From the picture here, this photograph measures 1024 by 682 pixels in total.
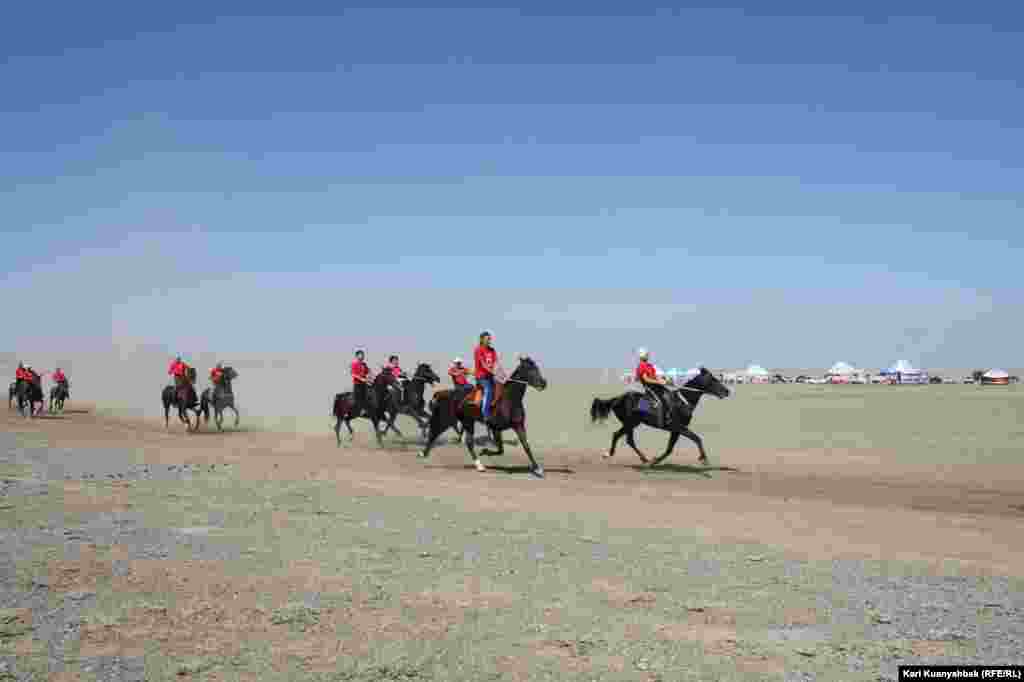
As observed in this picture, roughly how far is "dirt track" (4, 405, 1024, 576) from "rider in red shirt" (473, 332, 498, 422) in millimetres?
1596

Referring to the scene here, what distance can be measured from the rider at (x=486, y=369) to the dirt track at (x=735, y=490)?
1585 mm

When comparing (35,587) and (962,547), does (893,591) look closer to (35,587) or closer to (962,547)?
(962,547)

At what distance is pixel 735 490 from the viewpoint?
→ 16422 millimetres

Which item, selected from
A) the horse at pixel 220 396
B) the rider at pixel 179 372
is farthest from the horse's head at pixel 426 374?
the rider at pixel 179 372

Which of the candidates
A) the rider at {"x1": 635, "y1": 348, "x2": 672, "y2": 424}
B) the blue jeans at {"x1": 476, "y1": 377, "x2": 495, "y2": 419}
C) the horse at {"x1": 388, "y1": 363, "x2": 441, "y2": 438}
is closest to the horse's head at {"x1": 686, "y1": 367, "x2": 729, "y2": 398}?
the rider at {"x1": 635, "y1": 348, "x2": 672, "y2": 424}

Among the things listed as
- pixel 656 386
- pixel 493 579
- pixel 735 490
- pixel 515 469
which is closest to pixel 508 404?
pixel 515 469

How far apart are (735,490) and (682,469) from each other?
403 cm

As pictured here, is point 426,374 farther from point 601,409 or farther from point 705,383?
point 705,383

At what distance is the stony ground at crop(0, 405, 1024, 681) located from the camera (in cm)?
634

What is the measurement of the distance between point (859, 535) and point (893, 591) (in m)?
3.21

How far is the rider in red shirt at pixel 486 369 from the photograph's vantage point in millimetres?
18766

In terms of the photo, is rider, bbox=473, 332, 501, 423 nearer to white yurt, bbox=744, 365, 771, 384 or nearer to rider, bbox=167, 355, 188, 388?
rider, bbox=167, 355, 188, 388

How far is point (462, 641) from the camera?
6754mm

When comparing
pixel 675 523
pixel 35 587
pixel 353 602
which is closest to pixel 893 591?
pixel 675 523
